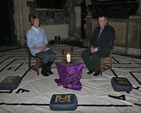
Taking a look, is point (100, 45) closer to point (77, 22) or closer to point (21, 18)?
point (21, 18)

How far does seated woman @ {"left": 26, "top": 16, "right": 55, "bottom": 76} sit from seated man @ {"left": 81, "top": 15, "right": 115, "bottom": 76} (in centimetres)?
81

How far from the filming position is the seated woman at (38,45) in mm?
3076

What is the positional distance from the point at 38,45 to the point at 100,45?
4.24 ft

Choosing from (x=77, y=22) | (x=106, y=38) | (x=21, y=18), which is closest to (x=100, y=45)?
(x=106, y=38)

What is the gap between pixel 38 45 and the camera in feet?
10.6

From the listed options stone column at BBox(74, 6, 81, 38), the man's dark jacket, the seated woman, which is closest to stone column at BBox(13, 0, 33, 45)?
stone column at BBox(74, 6, 81, 38)

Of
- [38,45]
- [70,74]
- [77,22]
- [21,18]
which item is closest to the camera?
[70,74]

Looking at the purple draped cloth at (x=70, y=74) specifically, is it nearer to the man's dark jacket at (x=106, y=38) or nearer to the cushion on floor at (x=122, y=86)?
the cushion on floor at (x=122, y=86)

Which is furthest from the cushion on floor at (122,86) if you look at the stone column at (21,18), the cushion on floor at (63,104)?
the stone column at (21,18)

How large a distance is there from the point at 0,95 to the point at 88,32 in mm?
4383

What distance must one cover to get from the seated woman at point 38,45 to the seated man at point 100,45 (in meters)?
0.81

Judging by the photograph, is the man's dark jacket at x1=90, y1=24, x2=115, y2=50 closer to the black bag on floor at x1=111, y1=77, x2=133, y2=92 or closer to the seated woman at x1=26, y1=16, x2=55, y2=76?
the black bag on floor at x1=111, y1=77, x2=133, y2=92

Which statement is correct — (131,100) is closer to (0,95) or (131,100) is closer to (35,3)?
(0,95)

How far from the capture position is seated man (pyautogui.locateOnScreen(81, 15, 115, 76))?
3.07 m
